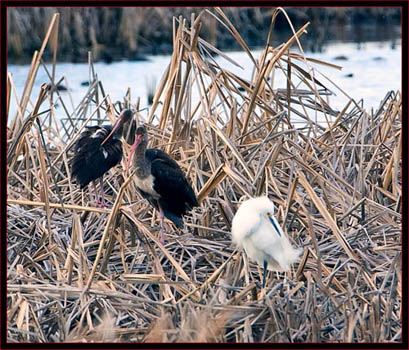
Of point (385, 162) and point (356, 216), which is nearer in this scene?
point (356, 216)

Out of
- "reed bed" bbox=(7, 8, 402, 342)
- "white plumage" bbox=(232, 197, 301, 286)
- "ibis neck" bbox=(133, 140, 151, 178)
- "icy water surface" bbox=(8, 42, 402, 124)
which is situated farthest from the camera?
"icy water surface" bbox=(8, 42, 402, 124)

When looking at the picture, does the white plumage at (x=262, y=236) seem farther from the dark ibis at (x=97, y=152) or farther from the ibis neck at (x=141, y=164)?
the dark ibis at (x=97, y=152)

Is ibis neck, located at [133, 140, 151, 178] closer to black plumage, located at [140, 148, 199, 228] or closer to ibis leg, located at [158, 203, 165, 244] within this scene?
black plumage, located at [140, 148, 199, 228]

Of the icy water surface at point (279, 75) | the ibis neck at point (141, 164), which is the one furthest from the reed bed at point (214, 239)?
the icy water surface at point (279, 75)

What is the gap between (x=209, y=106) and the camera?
5.18 m

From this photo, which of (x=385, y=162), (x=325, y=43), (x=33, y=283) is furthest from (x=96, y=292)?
(x=325, y=43)

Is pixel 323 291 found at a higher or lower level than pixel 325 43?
higher

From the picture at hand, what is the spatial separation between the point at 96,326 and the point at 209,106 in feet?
6.23

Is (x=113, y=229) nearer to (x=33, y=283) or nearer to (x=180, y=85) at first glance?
(x=33, y=283)

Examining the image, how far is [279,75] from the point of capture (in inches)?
481

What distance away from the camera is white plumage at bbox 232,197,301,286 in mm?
3922

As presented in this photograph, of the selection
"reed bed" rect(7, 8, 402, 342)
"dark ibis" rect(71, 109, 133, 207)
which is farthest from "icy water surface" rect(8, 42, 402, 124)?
"reed bed" rect(7, 8, 402, 342)

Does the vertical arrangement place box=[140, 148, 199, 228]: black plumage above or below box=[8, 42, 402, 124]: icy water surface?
above

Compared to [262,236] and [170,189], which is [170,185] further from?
[262,236]
